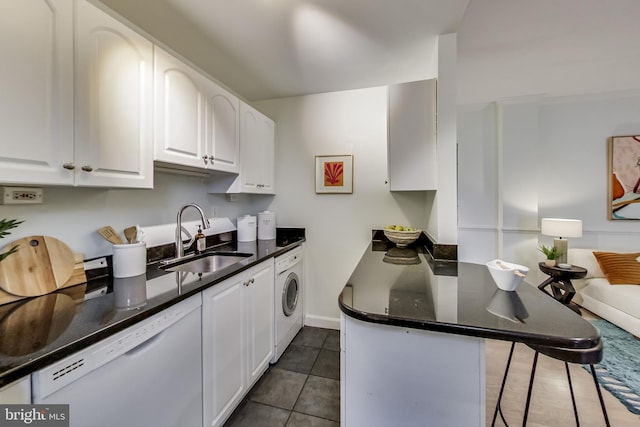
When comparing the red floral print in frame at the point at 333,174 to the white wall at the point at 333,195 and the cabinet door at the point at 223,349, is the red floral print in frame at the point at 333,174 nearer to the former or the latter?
the white wall at the point at 333,195

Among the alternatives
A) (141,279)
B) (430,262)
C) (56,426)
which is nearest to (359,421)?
(56,426)

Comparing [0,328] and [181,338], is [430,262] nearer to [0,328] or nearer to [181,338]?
[181,338]

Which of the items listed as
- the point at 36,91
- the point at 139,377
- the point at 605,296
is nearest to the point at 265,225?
the point at 139,377

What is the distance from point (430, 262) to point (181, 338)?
4.94 ft

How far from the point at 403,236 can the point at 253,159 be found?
59.9 inches

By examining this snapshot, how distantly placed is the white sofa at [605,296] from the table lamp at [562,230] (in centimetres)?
26

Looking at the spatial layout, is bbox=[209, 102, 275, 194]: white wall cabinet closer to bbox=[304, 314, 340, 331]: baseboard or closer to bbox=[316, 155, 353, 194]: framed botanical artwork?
bbox=[316, 155, 353, 194]: framed botanical artwork

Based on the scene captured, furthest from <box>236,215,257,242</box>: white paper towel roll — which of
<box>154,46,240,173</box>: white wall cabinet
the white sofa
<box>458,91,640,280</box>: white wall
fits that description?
the white sofa

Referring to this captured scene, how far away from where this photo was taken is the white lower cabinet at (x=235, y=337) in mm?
1280

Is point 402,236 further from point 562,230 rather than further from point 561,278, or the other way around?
point 562,230

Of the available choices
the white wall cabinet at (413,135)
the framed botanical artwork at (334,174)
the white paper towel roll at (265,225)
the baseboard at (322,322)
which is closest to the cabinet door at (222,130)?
the white paper towel roll at (265,225)

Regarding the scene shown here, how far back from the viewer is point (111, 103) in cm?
116

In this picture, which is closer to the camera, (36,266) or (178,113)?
(36,266)

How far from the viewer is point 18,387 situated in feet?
2.03
